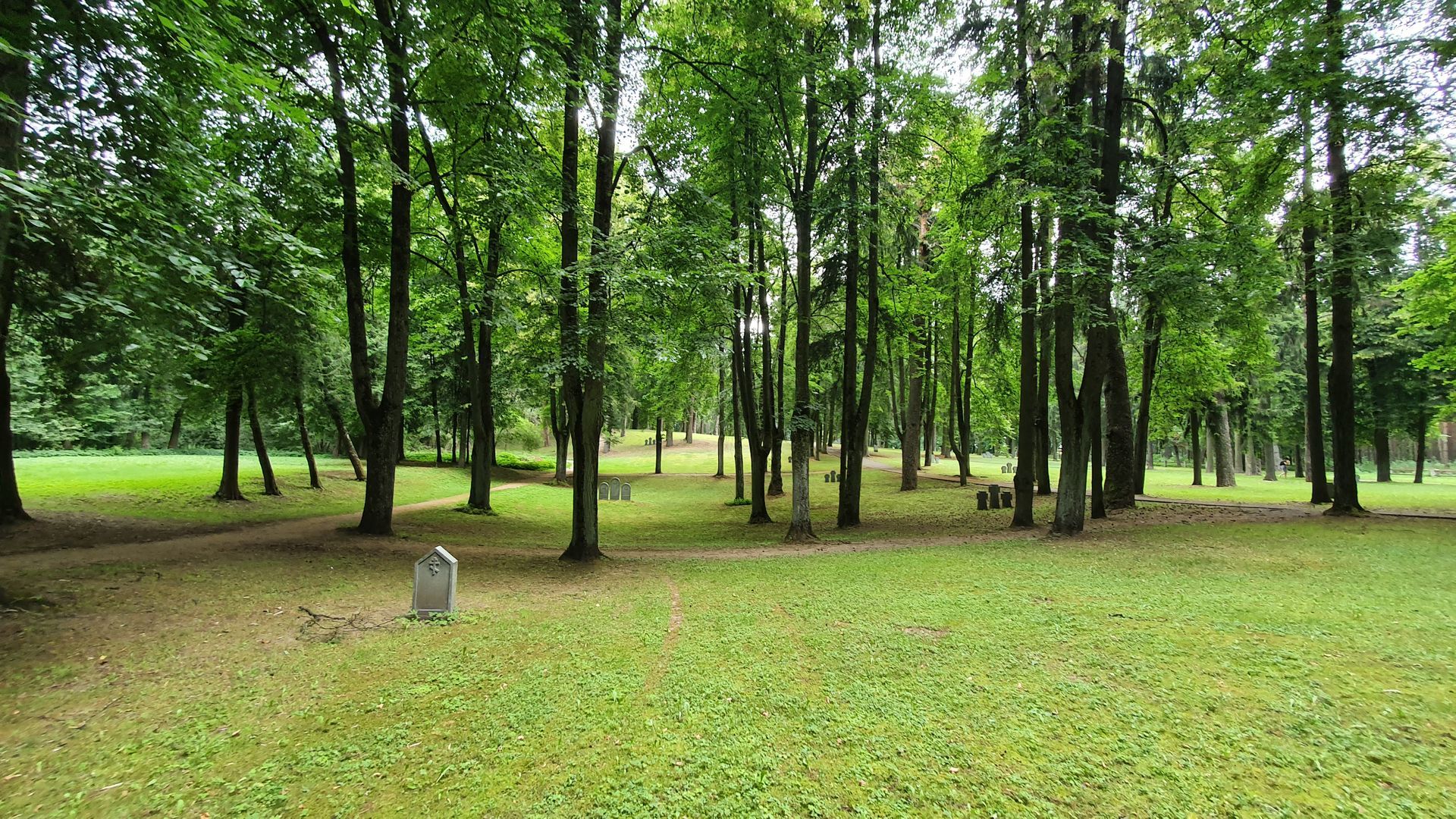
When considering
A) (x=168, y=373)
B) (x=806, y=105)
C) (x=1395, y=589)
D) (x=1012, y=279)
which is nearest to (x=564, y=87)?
(x=806, y=105)

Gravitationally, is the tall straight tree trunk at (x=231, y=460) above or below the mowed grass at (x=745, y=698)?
above

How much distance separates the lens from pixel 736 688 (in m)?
4.18

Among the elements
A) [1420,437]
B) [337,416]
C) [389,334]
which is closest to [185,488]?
[337,416]

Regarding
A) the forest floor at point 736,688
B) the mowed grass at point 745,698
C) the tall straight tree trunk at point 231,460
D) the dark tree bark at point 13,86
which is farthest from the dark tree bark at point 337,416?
the mowed grass at point 745,698

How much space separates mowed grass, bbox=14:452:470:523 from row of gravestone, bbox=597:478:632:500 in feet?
19.5

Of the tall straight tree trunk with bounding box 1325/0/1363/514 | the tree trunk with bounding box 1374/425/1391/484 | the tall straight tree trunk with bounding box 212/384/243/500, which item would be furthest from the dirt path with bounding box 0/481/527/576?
the tree trunk with bounding box 1374/425/1391/484

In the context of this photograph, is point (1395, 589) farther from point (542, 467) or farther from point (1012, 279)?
point (542, 467)

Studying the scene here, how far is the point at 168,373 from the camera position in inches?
419

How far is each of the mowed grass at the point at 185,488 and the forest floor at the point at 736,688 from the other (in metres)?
4.70

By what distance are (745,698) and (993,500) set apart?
1492 cm

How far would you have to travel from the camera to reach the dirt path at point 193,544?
7352mm

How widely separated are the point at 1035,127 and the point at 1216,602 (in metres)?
8.61

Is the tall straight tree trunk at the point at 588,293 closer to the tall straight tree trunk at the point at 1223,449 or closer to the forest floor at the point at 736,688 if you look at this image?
the forest floor at the point at 736,688

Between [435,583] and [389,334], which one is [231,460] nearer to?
[389,334]
